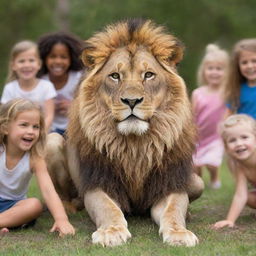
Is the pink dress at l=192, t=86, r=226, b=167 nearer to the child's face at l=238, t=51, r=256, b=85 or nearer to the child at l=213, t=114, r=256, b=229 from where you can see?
the child's face at l=238, t=51, r=256, b=85

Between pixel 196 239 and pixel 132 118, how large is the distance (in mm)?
995

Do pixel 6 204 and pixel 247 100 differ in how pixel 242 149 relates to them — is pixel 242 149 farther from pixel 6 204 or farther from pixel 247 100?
pixel 6 204

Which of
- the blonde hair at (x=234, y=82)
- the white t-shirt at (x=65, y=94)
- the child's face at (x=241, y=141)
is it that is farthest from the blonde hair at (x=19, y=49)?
the child's face at (x=241, y=141)

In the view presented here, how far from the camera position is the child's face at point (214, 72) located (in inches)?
332

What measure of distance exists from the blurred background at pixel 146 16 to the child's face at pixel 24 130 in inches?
626

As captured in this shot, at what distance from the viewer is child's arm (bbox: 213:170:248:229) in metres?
5.13

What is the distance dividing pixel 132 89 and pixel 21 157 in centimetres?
120

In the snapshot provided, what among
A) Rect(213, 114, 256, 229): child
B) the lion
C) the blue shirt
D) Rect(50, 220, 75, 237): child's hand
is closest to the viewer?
Rect(50, 220, 75, 237): child's hand

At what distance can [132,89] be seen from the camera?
186 inches

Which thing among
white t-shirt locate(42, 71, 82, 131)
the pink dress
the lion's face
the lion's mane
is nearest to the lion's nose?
the lion's face

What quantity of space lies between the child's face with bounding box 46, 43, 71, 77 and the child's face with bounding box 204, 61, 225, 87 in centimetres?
209

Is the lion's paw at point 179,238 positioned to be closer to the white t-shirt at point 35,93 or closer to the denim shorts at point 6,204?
the denim shorts at point 6,204

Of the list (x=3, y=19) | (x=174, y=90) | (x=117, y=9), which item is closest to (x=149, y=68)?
(x=174, y=90)

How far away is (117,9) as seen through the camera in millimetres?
22109
